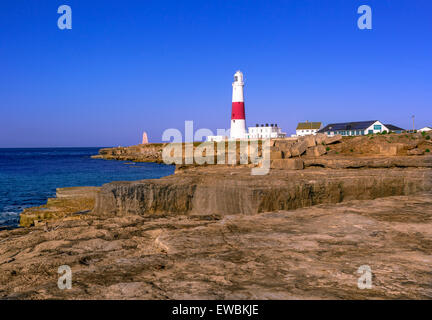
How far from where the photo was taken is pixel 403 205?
24.2 ft

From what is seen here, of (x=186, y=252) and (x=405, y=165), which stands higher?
(x=405, y=165)

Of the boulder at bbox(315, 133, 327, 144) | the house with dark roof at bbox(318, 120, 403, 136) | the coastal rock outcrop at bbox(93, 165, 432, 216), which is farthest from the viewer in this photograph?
the house with dark roof at bbox(318, 120, 403, 136)

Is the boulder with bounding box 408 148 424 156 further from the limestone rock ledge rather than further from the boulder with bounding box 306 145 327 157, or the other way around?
the limestone rock ledge

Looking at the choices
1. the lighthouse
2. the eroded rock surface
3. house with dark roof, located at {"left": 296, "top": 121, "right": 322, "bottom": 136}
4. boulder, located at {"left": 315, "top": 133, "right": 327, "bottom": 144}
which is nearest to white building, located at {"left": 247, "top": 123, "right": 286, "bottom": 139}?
house with dark roof, located at {"left": 296, "top": 121, "right": 322, "bottom": 136}

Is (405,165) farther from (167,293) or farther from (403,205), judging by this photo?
(167,293)

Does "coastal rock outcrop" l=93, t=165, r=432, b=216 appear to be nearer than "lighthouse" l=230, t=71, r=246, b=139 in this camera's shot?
Yes

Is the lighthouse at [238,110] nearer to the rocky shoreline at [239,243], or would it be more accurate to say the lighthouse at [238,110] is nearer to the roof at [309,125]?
the roof at [309,125]

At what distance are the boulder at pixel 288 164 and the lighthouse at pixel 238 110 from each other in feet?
112

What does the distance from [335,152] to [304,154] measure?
161 centimetres

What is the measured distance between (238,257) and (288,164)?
794 centimetres

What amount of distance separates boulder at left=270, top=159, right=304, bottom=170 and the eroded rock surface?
183 inches

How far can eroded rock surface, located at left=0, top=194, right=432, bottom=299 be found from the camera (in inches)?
138

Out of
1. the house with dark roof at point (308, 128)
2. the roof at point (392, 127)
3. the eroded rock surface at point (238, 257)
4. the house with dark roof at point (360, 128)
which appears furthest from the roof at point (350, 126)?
the eroded rock surface at point (238, 257)
